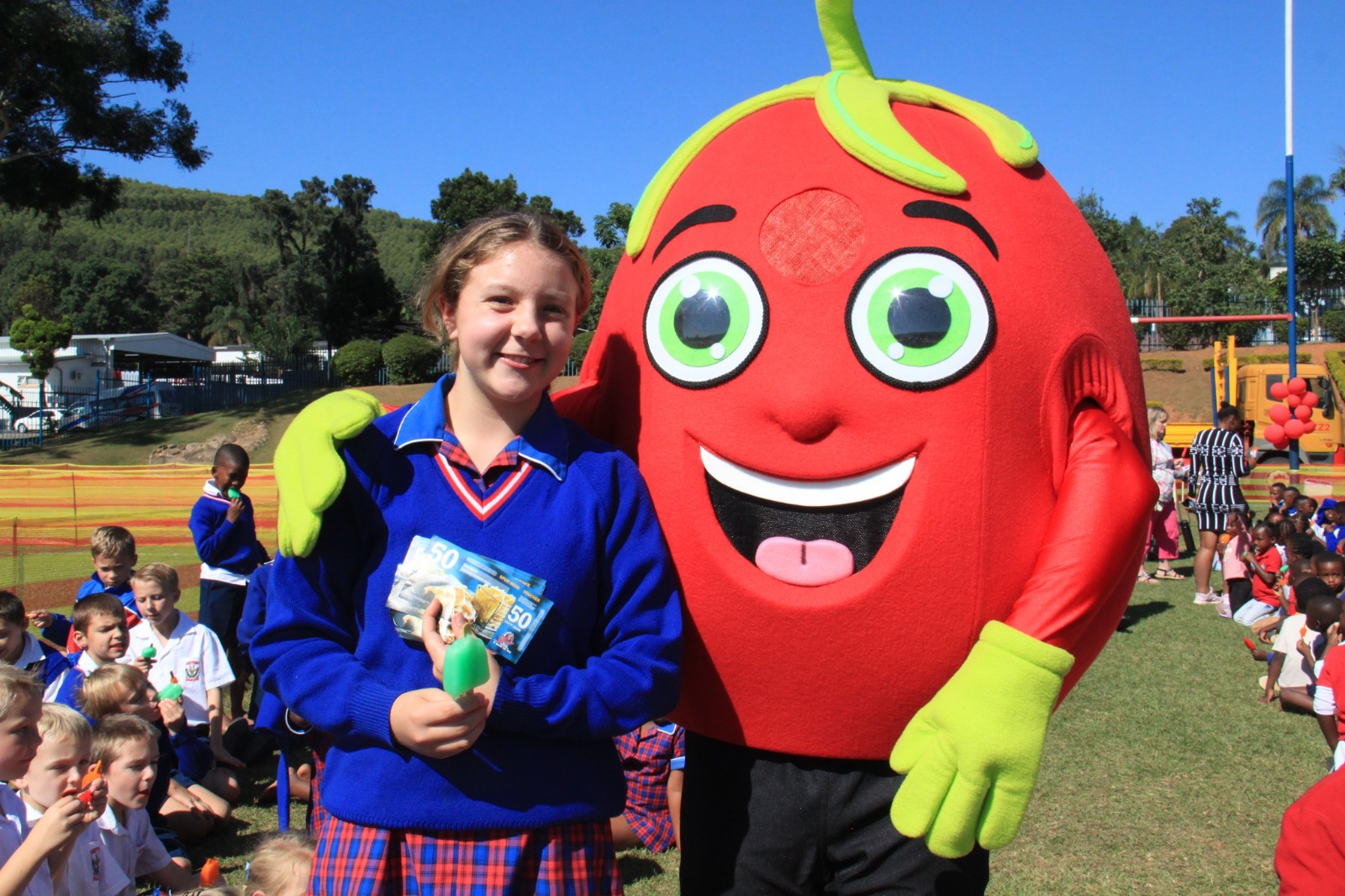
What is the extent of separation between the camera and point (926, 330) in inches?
87.7

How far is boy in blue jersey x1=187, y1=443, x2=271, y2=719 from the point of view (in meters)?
6.34

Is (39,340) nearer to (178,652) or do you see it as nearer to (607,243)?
(607,243)

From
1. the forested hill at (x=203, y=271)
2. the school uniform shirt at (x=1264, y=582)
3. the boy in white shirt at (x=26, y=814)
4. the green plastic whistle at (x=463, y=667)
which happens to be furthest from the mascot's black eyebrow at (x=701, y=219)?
the forested hill at (x=203, y=271)

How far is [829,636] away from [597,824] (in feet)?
2.04

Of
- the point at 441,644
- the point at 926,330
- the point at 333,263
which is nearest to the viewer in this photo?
the point at 441,644

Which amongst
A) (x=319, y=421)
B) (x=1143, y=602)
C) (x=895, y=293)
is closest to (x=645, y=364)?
(x=895, y=293)

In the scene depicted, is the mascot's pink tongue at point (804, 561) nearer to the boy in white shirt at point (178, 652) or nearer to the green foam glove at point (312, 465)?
the green foam glove at point (312, 465)

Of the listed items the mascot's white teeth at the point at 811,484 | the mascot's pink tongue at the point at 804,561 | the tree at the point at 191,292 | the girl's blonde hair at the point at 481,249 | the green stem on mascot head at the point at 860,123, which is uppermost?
the tree at the point at 191,292

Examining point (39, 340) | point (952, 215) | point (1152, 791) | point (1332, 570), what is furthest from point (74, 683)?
point (39, 340)

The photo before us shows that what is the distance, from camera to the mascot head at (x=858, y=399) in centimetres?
223

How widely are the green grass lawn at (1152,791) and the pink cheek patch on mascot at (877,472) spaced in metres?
2.08

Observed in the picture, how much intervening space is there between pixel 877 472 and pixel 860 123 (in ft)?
2.60

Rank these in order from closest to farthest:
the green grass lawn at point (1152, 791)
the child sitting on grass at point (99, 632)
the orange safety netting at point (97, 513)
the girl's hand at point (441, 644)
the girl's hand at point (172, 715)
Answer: the girl's hand at point (441, 644), the green grass lawn at point (1152, 791), the child sitting on grass at point (99, 632), the girl's hand at point (172, 715), the orange safety netting at point (97, 513)

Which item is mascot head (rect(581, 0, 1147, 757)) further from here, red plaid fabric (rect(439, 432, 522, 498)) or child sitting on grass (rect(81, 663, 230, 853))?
child sitting on grass (rect(81, 663, 230, 853))
